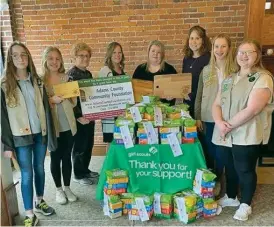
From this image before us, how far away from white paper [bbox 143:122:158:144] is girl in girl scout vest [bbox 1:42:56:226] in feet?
2.27

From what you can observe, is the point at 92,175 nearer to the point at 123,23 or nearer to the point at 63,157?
the point at 63,157

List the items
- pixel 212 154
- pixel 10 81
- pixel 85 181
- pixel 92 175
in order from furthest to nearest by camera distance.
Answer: pixel 92 175
pixel 85 181
pixel 212 154
pixel 10 81

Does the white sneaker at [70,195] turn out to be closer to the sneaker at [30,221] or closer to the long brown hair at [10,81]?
the sneaker at [30,221]

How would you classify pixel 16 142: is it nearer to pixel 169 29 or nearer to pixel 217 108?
pixel 217 108

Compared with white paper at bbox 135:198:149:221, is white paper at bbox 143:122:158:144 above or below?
above

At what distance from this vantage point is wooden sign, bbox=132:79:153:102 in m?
2.26

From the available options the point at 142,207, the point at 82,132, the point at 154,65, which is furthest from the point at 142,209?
the point at 154,65

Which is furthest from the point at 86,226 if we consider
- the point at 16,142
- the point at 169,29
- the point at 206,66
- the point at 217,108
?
the point at 169,29

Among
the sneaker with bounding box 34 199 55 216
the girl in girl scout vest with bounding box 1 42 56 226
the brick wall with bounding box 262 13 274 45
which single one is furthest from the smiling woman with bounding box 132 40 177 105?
the brick wall with bounding box 262 13 274 45

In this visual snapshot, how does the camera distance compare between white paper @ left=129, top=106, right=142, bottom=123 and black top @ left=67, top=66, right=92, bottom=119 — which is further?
black top @ left=67, top=66, right=92, bottom=119

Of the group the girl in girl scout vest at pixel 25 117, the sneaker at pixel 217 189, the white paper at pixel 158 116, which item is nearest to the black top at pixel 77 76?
the girl in girl scout vest at pixel 25 117

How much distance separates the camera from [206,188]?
6.77 feet

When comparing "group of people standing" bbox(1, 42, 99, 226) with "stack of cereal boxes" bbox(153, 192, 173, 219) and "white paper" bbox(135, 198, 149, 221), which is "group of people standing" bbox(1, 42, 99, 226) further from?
"stack of cereal boxes" bbox(153, 192, 173, 219)

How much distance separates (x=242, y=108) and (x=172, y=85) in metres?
0.56
